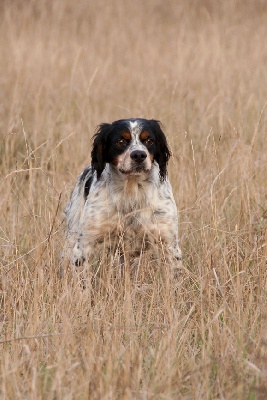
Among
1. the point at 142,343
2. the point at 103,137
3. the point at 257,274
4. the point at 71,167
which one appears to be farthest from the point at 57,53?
the point at 142,343

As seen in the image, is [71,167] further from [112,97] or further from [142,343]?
[142,343]

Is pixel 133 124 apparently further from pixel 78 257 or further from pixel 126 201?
pixel 78 257

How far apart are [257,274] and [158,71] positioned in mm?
4682

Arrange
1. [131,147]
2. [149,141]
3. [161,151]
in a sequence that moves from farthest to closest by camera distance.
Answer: [161,151]
[149,141]
[131,147]

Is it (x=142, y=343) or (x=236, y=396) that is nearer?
(x=236, y=396)

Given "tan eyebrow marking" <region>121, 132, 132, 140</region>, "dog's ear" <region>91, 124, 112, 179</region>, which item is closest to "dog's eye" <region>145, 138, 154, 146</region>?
"tan eyebrow marking" <region>121, 132, 132, 140</region>

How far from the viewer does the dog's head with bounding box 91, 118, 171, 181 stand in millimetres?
4410

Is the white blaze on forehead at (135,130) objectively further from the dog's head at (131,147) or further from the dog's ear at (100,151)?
the dog's ear at (100,151)

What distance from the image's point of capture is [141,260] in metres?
4.52

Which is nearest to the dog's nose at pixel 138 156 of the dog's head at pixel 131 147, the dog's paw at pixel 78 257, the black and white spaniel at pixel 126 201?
the dog's head at pixel 131 147

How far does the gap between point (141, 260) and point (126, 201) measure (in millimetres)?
378

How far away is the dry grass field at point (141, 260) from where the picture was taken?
3051mm

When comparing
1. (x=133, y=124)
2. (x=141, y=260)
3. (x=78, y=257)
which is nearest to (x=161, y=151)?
(x=133, y=124)

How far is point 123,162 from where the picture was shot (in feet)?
14.6
